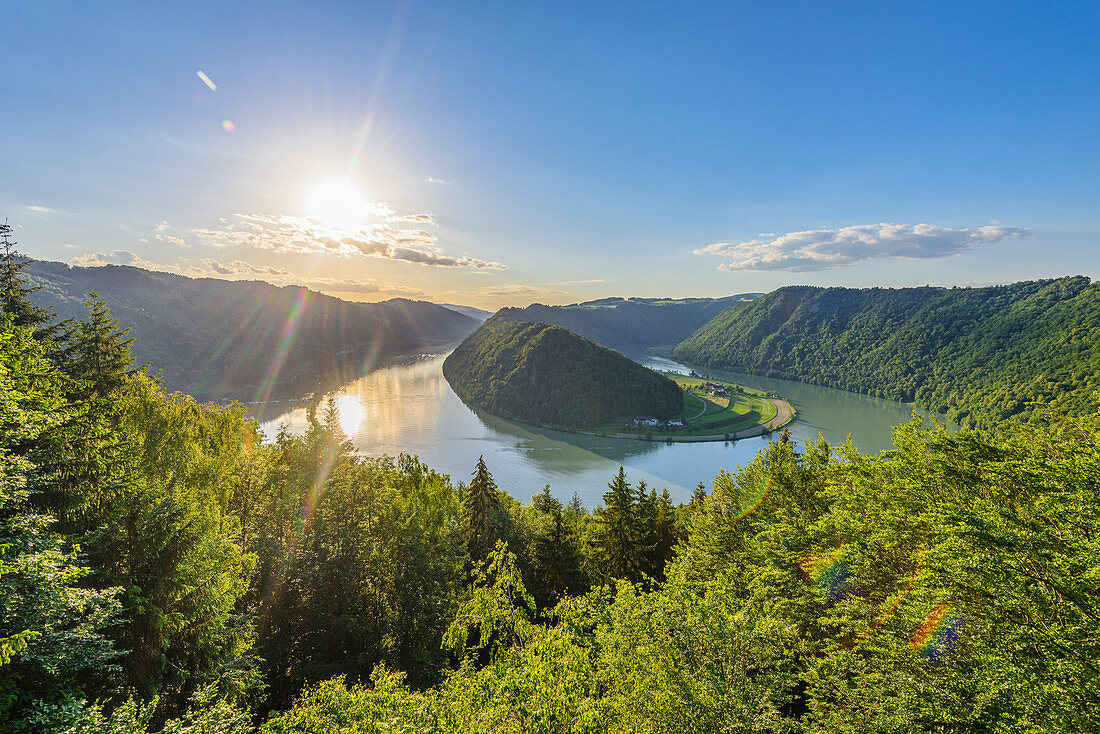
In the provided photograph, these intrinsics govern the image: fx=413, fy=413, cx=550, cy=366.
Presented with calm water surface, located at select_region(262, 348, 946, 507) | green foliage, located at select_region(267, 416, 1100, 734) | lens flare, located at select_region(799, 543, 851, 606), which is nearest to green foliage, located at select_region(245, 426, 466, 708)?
green foliage, located at select_region(267, 416, 1100, 734)

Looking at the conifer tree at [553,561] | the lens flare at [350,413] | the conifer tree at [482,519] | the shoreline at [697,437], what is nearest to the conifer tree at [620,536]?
the conifer tree at [553,561]

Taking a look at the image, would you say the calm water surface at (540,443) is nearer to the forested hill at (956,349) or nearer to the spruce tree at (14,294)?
the forested hill at (956,349)

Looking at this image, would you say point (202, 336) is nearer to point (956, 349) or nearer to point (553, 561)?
point (553, 561)

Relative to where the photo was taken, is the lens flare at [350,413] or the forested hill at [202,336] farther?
the forested hill at [202,336]

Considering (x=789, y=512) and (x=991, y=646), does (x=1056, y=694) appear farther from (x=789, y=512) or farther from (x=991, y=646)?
(x=789, y=512)

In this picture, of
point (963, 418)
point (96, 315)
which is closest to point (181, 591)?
point (96, 315)

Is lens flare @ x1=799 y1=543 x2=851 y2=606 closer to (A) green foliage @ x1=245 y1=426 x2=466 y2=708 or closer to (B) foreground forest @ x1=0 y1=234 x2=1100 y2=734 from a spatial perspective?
(B) foreground forest @ x1=0 y1=234 x2=1100 y2=734

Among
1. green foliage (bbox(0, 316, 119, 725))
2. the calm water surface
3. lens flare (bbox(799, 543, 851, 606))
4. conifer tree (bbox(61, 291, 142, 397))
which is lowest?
the calm water surface
